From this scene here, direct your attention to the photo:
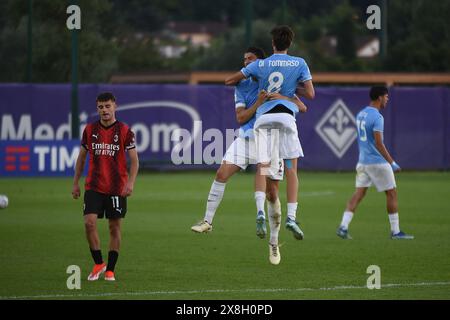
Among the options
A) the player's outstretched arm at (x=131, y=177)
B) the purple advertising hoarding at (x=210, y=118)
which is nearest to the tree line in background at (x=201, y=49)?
the purple advertising hoarding at (x=210, y=118)

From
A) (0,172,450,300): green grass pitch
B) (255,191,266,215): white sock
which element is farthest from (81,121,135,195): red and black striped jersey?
(255,191,266,215): white sock

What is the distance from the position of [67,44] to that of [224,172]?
27.5 meters

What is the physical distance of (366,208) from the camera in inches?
910

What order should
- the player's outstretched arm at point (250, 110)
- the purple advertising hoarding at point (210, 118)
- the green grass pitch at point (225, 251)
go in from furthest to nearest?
the purple advertising hoarding at point (210, 118) < the player's outstretched arm at point (250, 110) < the green grass pitch at point (225, 251)

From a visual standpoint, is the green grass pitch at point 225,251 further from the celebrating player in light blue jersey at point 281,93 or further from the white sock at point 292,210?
the celebrating player in light blue jersey at point 281,93

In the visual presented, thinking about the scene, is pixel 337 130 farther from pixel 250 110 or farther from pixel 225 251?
pixel 250 110

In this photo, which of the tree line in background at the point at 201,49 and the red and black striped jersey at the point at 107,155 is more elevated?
the tree line in background at the point at 201,49

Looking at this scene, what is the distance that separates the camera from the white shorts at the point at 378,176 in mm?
17328

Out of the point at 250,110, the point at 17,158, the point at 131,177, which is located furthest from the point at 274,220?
the point at 17,158

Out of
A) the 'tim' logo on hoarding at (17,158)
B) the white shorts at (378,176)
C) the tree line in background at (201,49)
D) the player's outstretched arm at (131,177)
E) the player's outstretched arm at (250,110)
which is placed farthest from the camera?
the tree line in background at (201,49)

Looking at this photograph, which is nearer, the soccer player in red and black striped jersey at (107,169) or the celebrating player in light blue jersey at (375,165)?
the soccer player in red and black striped jersey at (107,169)

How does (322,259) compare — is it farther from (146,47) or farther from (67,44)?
(146,47)

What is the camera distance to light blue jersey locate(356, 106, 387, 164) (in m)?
17.2
